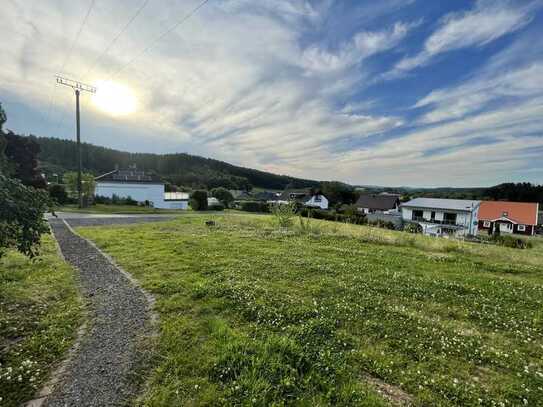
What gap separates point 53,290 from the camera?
475cm

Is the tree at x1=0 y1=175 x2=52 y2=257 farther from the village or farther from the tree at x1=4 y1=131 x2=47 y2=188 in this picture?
the village

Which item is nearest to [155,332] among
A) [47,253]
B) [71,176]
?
[47,253]

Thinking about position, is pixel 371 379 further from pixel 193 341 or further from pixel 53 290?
pixel 53 290

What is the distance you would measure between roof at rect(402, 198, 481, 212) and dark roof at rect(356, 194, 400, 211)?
29.1 ft

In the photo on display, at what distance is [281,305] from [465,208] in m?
42.2

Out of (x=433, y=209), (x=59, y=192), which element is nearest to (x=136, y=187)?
(x=59, y=192)

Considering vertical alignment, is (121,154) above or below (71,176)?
above

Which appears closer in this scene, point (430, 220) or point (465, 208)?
point (465, 208)

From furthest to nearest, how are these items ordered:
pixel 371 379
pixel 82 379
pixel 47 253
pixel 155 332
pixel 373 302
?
pixel 47 253, pixel 373 302, pixel 155 332, pixel 371 379, pixel 82 379

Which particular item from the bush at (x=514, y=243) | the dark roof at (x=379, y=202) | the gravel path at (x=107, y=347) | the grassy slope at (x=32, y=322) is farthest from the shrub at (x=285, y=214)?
the dark roof at (x=379, y=202)

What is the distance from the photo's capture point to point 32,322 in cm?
359

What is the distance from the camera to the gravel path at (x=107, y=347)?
2.33 m

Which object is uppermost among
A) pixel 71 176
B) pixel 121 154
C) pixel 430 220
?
pixel 121 154

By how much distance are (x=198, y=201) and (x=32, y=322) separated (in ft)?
102
